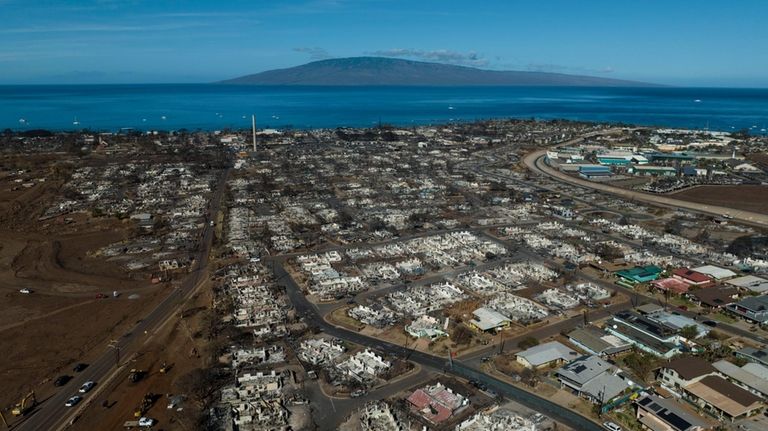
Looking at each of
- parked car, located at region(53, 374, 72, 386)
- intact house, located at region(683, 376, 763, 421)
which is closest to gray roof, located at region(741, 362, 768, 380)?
intact house, located at region(683, 376, 763, 421)

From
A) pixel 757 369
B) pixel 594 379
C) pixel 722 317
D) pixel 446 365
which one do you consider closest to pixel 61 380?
pixel 446 365

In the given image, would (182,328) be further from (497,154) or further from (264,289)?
(497,154)

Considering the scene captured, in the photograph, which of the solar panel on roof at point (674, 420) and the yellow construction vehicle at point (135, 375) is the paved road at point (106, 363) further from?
the solar panel on roof at point (674, 420)

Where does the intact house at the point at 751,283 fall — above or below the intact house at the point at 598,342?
above

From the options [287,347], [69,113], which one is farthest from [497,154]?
[69,113]

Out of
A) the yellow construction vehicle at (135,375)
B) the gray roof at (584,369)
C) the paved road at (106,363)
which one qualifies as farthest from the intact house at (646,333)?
the paved road at (106,363)
